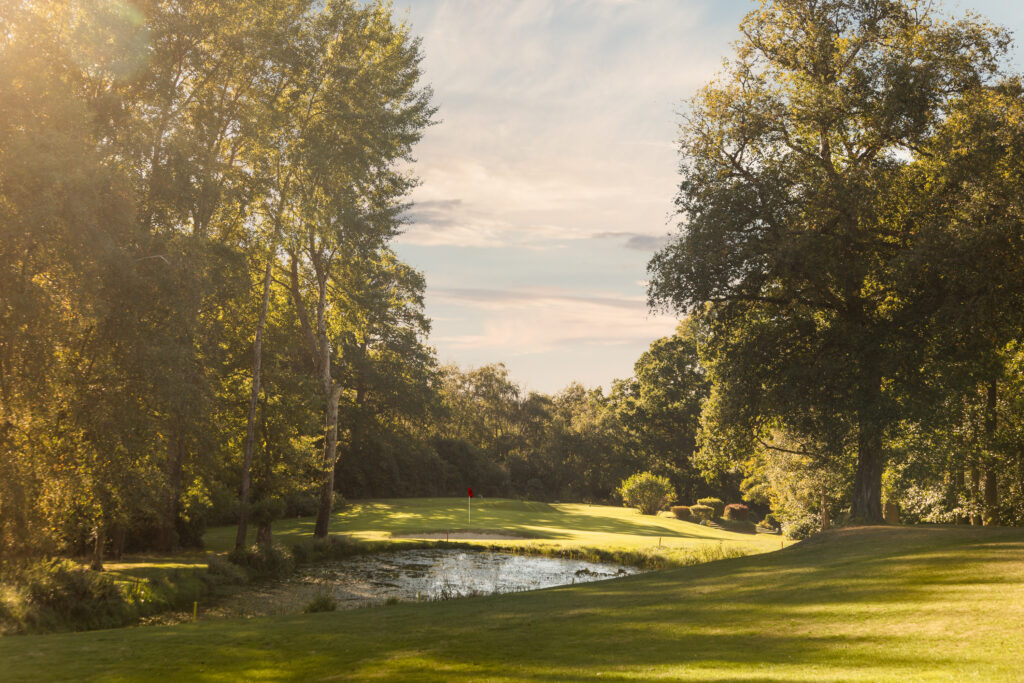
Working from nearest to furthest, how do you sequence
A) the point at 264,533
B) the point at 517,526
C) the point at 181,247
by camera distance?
1. the point at 181,247
2. the point at 264,533
3. the point at 517,526

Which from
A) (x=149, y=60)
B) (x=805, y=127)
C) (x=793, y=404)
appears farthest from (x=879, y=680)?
(x=149, y=60)

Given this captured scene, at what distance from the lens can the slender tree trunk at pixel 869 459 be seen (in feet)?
68.3

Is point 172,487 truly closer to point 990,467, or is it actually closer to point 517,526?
point 517,526

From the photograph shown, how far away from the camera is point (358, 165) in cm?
3192

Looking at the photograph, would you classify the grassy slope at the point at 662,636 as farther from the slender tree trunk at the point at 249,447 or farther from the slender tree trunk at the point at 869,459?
the slender tree trunk at the point at 249,447

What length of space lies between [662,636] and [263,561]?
59.8ft

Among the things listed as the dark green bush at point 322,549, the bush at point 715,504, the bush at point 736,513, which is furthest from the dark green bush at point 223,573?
the bush at point 736,513

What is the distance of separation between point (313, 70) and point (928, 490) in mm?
30096

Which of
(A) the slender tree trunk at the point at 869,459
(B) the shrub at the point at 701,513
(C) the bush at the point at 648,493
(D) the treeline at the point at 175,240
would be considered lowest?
(B) the shrub at the point at 701,513

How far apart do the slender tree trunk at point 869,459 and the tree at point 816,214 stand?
0.14 feet

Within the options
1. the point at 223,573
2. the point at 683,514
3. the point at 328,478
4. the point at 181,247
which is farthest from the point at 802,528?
the point at 181,247

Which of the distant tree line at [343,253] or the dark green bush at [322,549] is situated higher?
the distant tree line at [343,253]

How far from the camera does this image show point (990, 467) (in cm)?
2309

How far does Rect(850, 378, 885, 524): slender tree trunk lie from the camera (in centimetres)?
2083
